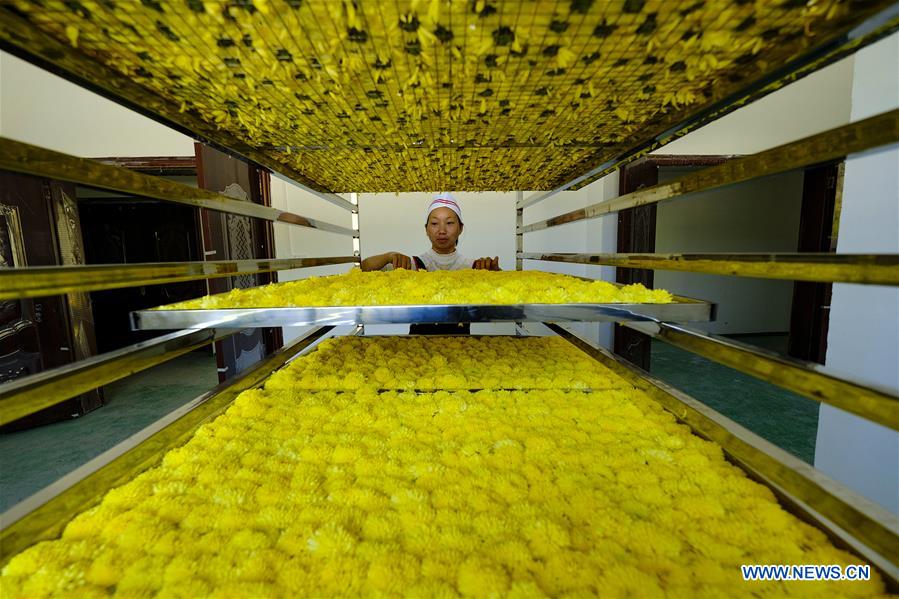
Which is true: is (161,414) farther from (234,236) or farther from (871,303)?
(871,303)

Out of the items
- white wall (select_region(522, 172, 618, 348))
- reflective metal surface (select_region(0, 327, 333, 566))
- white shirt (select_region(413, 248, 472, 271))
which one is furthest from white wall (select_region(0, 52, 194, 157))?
white wall (select_region(522, 172, 618, 348))

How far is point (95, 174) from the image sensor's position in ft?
2.51

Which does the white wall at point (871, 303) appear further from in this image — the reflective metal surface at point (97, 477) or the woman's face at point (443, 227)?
the woman's face at point (443, 227)

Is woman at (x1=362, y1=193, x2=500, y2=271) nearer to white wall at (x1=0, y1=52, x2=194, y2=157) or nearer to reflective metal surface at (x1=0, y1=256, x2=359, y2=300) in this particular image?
reflective metal surface at (x1=0, y1=256, x2=359, y2=300)

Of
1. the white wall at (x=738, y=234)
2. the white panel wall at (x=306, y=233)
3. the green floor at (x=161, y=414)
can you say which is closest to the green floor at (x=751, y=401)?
the green floor at (x=161, y=414)

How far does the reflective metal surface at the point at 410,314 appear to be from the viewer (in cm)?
93

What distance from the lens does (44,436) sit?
2715mm

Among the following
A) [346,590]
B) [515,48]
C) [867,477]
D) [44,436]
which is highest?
[515,48]

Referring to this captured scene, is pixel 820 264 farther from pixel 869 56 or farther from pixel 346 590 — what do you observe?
pixel 869 56

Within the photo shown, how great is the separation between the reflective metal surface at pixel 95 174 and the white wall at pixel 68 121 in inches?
137

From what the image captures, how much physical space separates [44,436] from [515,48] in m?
4.12

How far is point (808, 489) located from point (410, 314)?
0.93 metres

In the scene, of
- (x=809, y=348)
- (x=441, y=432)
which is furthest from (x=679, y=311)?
(x=809, y=348)

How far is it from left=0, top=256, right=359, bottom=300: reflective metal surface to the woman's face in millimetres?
2403
